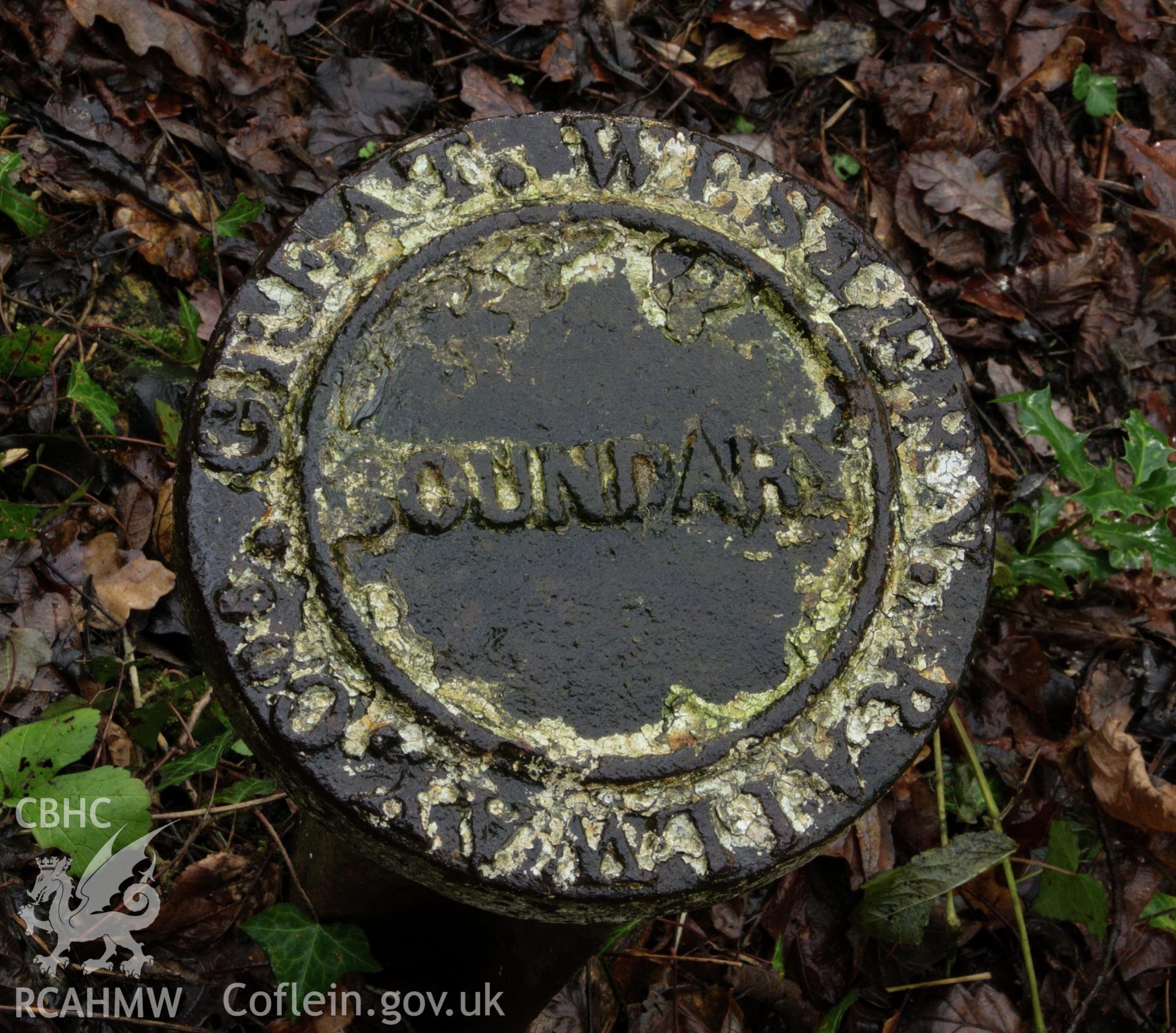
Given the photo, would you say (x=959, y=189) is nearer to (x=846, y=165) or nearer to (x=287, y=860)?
(x=846, y=165)

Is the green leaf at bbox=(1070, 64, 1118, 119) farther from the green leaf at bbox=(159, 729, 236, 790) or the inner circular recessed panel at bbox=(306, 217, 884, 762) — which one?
the green leaf at bbox=(159, 729, 236, 790)

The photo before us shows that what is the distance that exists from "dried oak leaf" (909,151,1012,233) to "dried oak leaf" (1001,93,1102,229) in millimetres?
197

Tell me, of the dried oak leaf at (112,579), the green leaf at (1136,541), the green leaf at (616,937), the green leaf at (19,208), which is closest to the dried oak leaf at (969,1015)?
the green leaf at (616,937)

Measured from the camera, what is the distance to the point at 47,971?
2.10 m

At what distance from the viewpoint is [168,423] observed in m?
2.64

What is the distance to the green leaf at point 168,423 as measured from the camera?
8.62 ft

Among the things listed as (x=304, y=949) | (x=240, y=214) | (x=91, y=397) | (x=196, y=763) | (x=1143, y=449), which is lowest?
(x=304, y=949)

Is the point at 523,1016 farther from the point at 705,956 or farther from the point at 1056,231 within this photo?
the point at 1056,231

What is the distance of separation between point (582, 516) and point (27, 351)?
5.77 feet

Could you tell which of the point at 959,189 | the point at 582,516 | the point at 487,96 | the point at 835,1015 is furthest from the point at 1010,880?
the point at 487,96

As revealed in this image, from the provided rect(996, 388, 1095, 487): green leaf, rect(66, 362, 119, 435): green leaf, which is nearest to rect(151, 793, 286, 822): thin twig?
rect(66, 362, 119, 435): green leaf

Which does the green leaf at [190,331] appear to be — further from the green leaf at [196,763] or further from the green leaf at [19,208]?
the green leaf at [196,763]

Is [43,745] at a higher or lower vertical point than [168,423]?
lower

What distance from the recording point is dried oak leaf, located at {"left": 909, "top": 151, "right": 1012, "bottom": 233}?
327cm
